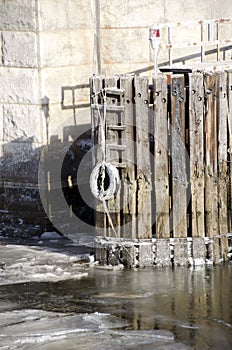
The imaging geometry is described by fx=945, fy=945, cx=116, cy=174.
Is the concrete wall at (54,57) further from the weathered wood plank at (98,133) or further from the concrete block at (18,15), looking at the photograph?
the weathered wood plank at (98,133)

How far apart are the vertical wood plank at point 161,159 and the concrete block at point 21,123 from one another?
106 inches

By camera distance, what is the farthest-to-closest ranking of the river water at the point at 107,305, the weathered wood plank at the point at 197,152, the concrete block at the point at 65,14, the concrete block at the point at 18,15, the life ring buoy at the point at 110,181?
the concrete block at the point at 65,14, the concrete block at the point at 18,15, the life ring buoy at the point at 110,181, the weathered wood plank at the point at 197,152, the river water at the point at 107,305

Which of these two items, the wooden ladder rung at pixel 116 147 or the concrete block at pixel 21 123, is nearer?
the wooden ladder rung at pixel 116 147

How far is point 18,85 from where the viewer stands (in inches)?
545

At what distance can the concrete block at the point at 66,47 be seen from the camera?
1376 centimetres

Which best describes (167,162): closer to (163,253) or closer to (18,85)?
(163,253)

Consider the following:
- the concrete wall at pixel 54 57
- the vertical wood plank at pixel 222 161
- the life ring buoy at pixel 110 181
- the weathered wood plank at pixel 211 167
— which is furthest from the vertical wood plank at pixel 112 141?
the concrete wall at pixel 54 57

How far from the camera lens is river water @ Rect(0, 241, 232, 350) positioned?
949 cm

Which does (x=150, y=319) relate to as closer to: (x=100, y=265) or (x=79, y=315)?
(x=79, y=315)

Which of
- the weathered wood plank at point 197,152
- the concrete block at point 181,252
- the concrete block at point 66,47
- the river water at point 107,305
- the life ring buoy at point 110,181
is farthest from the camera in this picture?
the concrete block at point 66,47

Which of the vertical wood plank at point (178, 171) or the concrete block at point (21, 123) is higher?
the concrete block at point (21, 123)

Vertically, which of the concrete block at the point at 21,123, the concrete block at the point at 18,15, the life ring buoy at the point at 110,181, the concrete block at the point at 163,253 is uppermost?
the concrete block at the point at 18,15

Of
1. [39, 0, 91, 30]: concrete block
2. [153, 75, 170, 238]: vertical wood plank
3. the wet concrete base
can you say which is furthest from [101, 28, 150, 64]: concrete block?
the wet concrete base

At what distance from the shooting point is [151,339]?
373 inches
